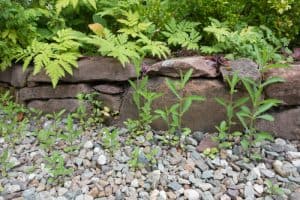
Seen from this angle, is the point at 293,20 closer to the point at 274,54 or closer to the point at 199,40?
the point at 274,54

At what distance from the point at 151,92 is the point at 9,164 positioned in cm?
114

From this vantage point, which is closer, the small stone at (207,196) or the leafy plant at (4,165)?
the small stone at (207,196)

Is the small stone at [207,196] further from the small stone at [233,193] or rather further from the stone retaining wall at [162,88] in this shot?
the stone retaining wall at [162,88]

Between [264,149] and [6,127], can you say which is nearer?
[264,149]

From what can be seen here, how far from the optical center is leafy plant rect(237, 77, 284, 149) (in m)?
2.79

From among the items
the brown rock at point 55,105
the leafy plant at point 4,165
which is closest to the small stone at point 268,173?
the brown rock at point 55,105

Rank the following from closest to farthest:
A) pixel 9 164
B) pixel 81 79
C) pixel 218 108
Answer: pixel 9 164 → pixel 218 108 → pixel 81 79

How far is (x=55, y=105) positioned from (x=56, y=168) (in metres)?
0.89

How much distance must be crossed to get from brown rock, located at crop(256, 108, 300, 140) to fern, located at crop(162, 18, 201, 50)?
79 centimetres

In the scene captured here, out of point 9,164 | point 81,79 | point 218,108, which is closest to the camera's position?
point 9,164

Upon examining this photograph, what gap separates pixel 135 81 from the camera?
3.23 metres

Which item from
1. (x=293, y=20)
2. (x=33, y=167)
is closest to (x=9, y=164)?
(x=33, y=167)

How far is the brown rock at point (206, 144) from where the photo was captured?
2.89 m

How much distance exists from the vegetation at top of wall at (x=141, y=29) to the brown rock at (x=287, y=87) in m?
0.17
